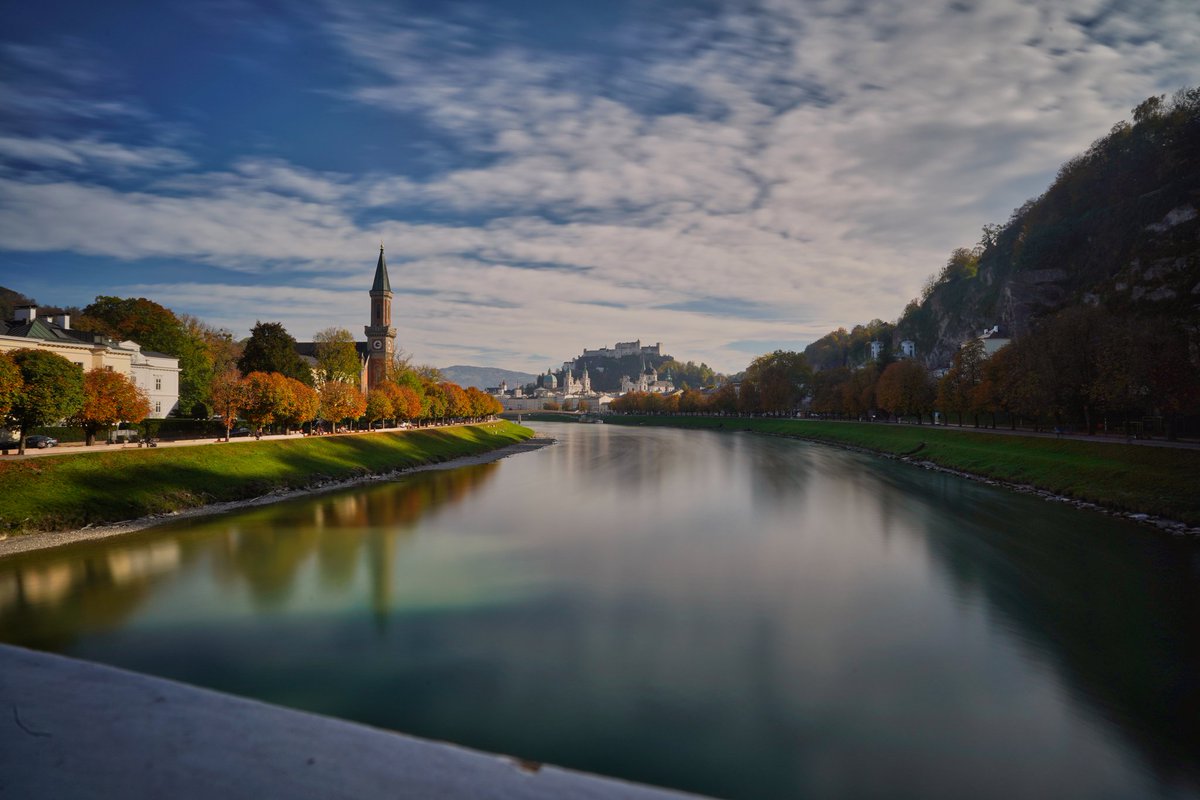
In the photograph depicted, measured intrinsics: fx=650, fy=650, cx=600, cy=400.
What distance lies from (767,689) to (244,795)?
8.29 meters

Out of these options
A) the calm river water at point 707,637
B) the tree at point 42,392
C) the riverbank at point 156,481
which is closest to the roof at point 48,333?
the tree at point 42,392

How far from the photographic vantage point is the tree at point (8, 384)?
2645 centimetres

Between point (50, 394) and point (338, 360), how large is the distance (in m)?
42.7

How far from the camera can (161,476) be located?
28.7 m

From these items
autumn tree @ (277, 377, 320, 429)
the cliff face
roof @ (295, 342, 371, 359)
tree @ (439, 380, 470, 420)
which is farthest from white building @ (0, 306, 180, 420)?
the cliff face

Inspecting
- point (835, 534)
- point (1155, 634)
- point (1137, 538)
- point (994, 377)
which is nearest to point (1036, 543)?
point (1137, 538)

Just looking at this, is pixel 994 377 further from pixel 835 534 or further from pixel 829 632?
pixel 829 632

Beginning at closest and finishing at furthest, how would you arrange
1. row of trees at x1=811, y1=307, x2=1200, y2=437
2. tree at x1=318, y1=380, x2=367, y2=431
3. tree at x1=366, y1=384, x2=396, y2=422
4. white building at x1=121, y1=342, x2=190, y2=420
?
row of trees at x1=811, y1=307, x2=1200, y2=437
white building at x1=121, y1=342, x2=190, y2=420
tree at x1=318, y1=380, x2=367, y2=431
tree at x1=366, y1=384, x2=396, y2=422

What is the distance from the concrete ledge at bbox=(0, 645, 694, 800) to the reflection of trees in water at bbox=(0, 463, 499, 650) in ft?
25.4

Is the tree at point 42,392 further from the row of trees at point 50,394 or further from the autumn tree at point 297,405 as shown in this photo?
the autumn tree at point 297,405

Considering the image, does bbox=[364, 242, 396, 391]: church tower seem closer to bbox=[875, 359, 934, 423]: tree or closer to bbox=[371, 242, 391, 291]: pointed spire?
bbox=[371, 242, 391, 291]: pointed spire

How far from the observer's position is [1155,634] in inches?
538

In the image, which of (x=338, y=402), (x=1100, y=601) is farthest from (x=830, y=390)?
(x=1100, y=601)

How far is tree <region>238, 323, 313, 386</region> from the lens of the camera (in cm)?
5553
